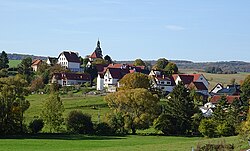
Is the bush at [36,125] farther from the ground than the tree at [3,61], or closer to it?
closer to it

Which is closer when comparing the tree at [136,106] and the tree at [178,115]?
the tree at [178,115]

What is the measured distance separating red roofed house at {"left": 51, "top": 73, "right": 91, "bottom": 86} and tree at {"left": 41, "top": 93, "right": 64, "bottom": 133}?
47173 mm

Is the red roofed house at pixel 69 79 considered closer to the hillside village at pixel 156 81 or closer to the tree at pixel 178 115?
the hillside village at pixel 156 81

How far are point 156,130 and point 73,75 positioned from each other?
54.1 metres

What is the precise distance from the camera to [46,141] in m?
49.5

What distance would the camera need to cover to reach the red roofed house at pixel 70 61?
130 meters

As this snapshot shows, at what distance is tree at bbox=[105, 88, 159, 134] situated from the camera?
6166 cm

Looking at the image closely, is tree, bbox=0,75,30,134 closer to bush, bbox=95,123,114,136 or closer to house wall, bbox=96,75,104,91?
bush, bbox=95,123,114,136

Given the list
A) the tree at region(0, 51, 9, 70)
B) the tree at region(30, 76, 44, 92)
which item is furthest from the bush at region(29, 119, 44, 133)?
the tree at region(0, 51, 9, 70)

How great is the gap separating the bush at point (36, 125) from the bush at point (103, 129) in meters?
6.79

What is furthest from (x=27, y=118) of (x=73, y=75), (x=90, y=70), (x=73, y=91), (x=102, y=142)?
(x=90, y=70)

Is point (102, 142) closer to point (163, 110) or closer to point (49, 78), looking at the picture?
point (163, 110)

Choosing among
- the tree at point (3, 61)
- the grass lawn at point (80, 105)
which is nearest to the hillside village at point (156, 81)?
the tree at point (3, 61)

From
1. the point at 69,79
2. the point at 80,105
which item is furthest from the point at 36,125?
the point at 69,79
